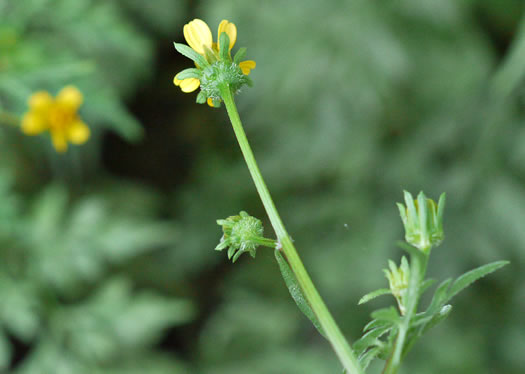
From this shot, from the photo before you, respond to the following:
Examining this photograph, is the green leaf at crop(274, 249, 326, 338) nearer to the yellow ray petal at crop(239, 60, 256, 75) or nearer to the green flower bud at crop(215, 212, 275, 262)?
the green flower bud at crop(215, 212, 275, 262)

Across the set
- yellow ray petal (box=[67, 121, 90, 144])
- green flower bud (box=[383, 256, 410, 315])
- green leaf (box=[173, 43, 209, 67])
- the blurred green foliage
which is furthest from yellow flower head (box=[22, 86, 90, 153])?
green flower bud (box=[383, 256, 410, 315])

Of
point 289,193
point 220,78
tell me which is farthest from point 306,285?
point 289,193

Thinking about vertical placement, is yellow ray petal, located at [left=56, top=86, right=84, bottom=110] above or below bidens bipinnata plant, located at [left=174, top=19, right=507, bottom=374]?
above

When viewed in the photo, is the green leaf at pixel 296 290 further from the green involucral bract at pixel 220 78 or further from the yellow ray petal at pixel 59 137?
the yellow ray petal at pixel 59 137

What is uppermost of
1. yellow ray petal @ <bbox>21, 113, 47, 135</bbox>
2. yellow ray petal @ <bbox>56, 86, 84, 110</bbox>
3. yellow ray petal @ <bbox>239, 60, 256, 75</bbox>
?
yellow ray petal @ <bbox>56, 86, 84, 110</bbox>

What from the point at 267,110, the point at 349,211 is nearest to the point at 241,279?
the point at 349,211

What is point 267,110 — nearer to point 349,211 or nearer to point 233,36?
point 349,211

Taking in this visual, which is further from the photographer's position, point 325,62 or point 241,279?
point 241,279
